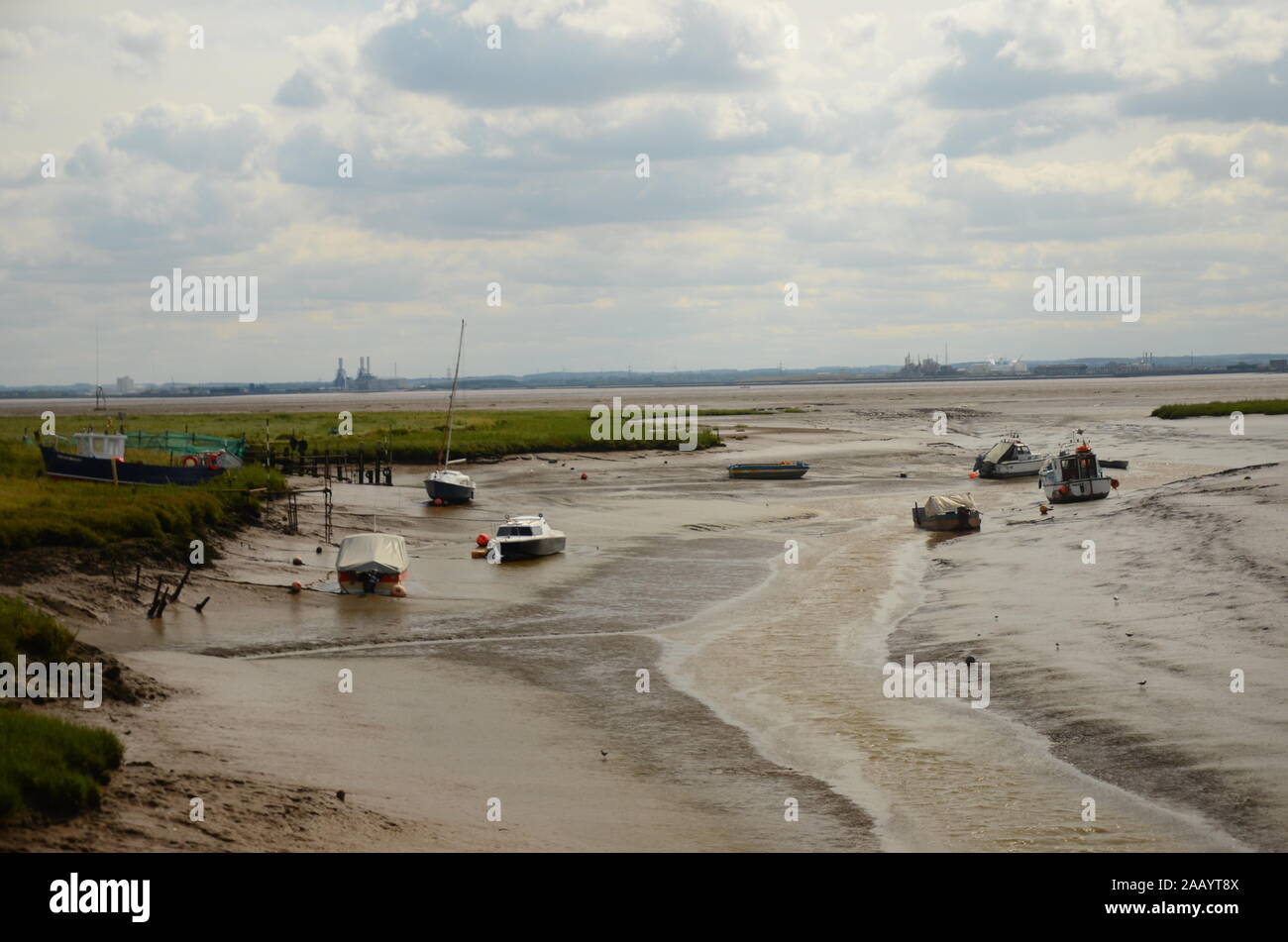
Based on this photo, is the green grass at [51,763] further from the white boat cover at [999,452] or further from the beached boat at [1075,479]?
the white boat cover at [999,452]

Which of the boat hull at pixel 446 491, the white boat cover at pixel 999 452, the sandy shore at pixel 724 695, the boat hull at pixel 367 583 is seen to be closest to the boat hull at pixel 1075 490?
the sandy shore at pixel 724 695

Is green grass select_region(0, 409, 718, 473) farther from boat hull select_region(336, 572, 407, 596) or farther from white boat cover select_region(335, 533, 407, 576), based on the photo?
boat hull select_region(336, 572, 407, 596)

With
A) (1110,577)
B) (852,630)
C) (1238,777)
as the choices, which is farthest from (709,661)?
(1110,577)

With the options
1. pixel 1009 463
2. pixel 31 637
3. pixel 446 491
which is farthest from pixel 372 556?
pixel 1009 463

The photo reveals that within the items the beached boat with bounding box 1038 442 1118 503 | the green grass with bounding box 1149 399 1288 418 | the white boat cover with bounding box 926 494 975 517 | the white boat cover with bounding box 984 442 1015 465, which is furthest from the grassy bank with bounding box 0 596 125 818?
the green grass with bounding box 1149 399 1288 418

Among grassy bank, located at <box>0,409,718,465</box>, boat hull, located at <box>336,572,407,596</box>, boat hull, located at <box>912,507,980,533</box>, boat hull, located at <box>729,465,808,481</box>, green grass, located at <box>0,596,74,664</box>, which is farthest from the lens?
grassy bank, located at <box>0,409,718,465</box>

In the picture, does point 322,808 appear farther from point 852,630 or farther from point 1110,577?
point 1110,577

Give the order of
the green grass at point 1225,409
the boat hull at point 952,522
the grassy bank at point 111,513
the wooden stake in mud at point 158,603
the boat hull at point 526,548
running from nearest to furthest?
the wooden stake in mud at point 158,603 < the grassy bank at point 111,513 < the boat hull at point 526,548 < the boat hull at point 952,522 < the green grass at point 1225,409
